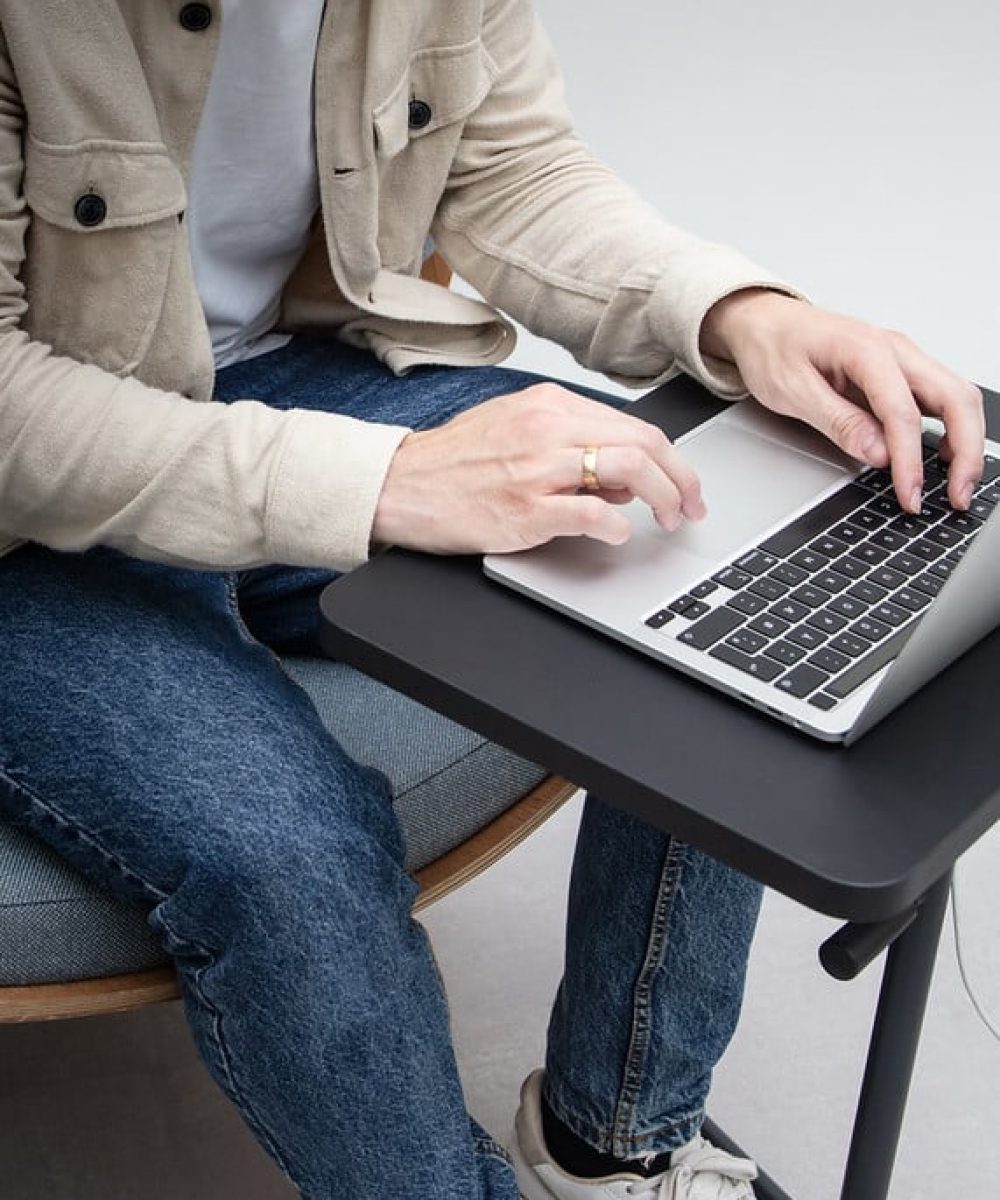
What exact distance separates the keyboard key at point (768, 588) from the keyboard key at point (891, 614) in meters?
0.04

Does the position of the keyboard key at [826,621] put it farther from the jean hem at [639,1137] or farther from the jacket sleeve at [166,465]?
the jean hem at [639,1137]

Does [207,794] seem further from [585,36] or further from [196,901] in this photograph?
[585,36]

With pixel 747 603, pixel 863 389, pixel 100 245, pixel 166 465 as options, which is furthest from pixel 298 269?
pixel 747 603

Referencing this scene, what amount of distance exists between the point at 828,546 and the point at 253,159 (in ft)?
1.56

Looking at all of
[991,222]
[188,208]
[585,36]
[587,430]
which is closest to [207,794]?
[587,430]

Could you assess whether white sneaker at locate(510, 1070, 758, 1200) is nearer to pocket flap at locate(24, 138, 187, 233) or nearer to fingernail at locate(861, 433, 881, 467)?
fingernail at locate(861, 433, 881, 467)

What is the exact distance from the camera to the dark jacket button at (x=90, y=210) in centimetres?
112

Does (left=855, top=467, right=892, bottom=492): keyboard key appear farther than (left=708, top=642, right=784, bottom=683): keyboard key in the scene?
Yes

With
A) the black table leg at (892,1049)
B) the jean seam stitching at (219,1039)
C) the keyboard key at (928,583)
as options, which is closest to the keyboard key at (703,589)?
the keyboard key at (928,583)

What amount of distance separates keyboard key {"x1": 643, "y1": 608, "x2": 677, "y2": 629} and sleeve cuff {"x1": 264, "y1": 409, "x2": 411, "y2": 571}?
0.17m

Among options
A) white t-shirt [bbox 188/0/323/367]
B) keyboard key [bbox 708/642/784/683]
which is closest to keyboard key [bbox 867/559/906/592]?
keyboard key [bbox 708/642/784/683]

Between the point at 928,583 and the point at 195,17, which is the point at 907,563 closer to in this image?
the point at 928,583

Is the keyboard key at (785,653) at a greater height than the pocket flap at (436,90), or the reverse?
the pocket flap at (436,90)

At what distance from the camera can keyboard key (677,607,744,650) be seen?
2.97 feet
